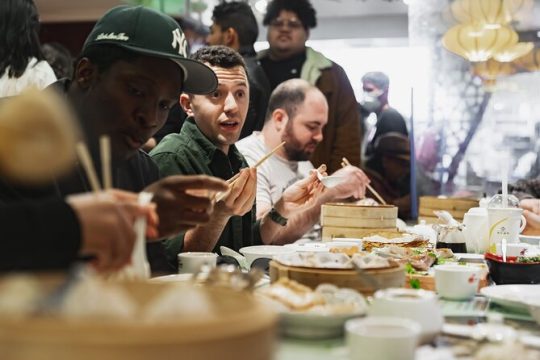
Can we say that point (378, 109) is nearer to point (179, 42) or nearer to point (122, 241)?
point (179, 42)

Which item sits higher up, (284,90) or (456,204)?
(284,90)

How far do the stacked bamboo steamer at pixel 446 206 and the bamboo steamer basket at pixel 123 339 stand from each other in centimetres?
318

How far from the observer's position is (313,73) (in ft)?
18.0

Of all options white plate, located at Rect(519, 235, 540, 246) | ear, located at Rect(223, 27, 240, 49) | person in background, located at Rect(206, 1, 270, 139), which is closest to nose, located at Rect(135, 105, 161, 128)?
white plate, located at Rect(519, 235, 540, 246)

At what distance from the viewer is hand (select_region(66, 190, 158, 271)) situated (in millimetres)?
1087

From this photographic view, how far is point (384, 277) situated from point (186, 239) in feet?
3.61

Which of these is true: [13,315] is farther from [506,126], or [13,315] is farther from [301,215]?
[506,126]

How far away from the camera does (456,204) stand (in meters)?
3.98

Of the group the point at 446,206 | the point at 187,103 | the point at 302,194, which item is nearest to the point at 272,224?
the point at 302,194

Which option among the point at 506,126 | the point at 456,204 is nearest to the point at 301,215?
the point at 456,204

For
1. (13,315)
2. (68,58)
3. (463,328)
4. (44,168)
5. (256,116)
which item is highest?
(68,58)

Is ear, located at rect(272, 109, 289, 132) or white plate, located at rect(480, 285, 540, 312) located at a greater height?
ear, located at rect(272, 109, 289, 132)

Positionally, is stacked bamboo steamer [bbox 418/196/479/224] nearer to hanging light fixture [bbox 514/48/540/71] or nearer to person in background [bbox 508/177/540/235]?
person in background [bbox 508/177/540/235]

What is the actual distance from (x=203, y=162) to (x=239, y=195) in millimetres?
727
